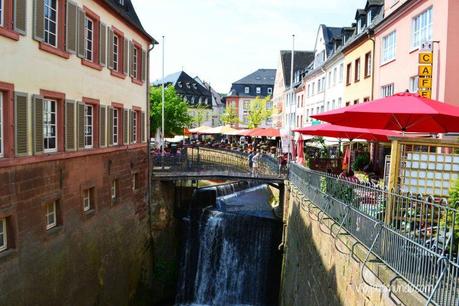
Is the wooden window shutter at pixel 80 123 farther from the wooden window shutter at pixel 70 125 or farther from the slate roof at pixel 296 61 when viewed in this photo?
the slate roof at pixel 296 61

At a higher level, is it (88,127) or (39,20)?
(39,20)

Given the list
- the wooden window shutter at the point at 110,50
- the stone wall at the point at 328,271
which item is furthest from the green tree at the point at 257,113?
the wooden window shutter at the point at 110,50

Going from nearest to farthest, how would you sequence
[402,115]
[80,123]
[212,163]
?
[402,115] → [80,123] → [212,163]

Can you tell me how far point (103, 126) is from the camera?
1566cm

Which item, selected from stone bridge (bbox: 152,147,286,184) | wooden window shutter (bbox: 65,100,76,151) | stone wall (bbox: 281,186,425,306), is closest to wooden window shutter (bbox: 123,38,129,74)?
wooden window shutter (bbox: 65,100,76,151)

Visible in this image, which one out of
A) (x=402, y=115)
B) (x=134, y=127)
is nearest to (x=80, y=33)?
(x=134, y=127)

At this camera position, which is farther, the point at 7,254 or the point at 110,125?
the point at 110,125

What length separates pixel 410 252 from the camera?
5785 mm

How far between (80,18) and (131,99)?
234 inches

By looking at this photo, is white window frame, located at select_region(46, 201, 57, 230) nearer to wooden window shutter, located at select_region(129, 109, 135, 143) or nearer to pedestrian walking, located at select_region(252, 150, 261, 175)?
wooden window shutter, located at select_region(129, 109, 135, 143)

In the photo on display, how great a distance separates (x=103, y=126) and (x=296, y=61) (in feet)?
156

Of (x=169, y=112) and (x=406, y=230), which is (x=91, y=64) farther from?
(x=169, y=112)

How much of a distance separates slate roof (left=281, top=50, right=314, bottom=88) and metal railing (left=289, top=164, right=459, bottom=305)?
49.9m

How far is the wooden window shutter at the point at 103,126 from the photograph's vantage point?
15.4m
